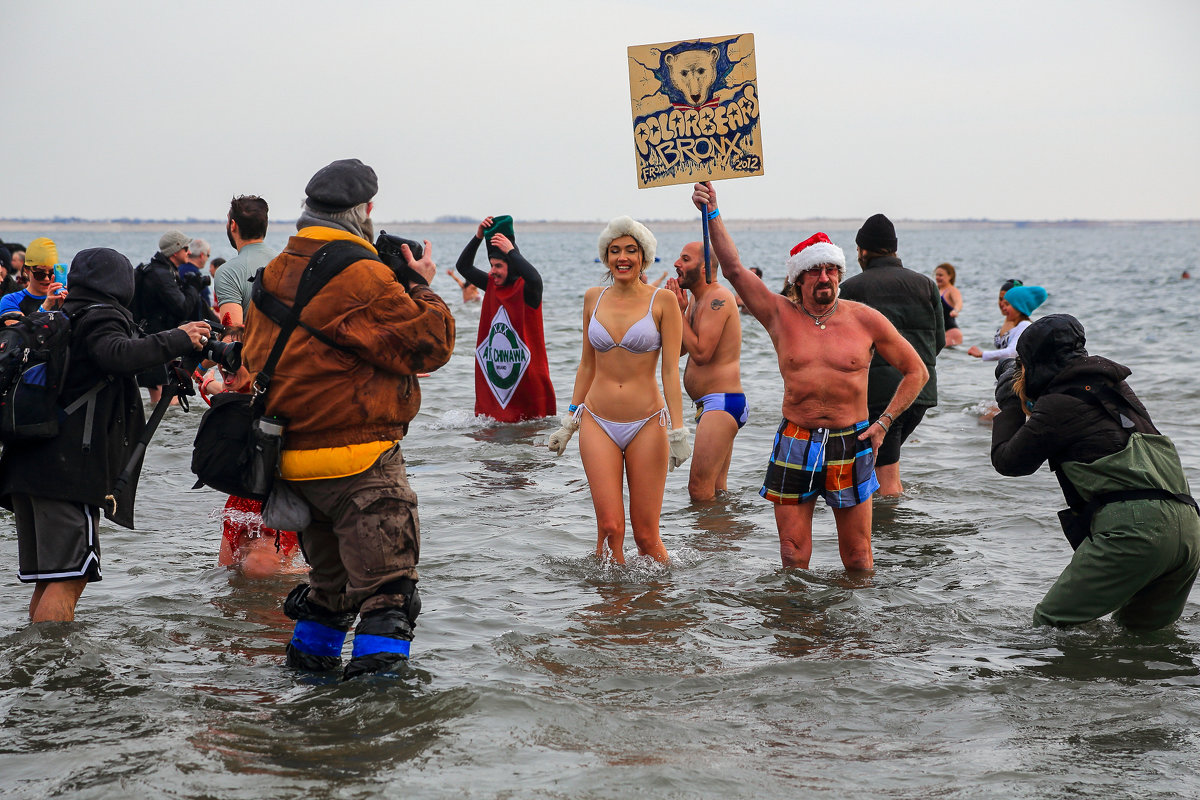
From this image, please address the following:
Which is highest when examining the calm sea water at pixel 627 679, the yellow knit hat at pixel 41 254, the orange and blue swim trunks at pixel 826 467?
the yellow knit hat at pixel 41 254

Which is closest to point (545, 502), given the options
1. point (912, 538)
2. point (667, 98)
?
point (912, 538)

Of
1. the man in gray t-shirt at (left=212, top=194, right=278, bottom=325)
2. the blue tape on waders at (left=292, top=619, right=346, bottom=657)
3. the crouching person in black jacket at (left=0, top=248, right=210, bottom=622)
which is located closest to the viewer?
the blue tape on waders at (left=292, top=619, right=346, bottom=657)

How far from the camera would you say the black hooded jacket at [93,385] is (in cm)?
457

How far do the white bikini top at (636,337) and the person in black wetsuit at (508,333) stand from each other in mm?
4756

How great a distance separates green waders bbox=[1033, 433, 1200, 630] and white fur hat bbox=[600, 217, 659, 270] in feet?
8.52

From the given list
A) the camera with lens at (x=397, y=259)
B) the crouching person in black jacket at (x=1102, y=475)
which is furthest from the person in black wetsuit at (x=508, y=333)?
the crouching person in black jacket at (x=1102, y=475)

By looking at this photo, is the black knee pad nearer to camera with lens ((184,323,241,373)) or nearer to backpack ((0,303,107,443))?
camera with lens ((184,323,241,373))

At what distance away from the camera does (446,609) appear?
5.93 metres

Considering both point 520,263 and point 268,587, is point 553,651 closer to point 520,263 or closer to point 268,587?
point 268,587

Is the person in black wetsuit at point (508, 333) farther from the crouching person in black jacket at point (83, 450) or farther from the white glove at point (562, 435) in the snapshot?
the crouching person in black jacket at point (83, 450)

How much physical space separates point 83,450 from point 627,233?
3096mm

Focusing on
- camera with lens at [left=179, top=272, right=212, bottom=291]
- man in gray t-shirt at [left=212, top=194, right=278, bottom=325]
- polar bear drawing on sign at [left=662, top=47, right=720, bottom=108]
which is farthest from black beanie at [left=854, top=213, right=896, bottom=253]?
camera with lens at [left=179, top=272, right=212, bottom=291]

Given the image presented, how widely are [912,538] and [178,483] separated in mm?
6133

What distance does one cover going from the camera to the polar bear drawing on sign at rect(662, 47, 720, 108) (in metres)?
6.48
